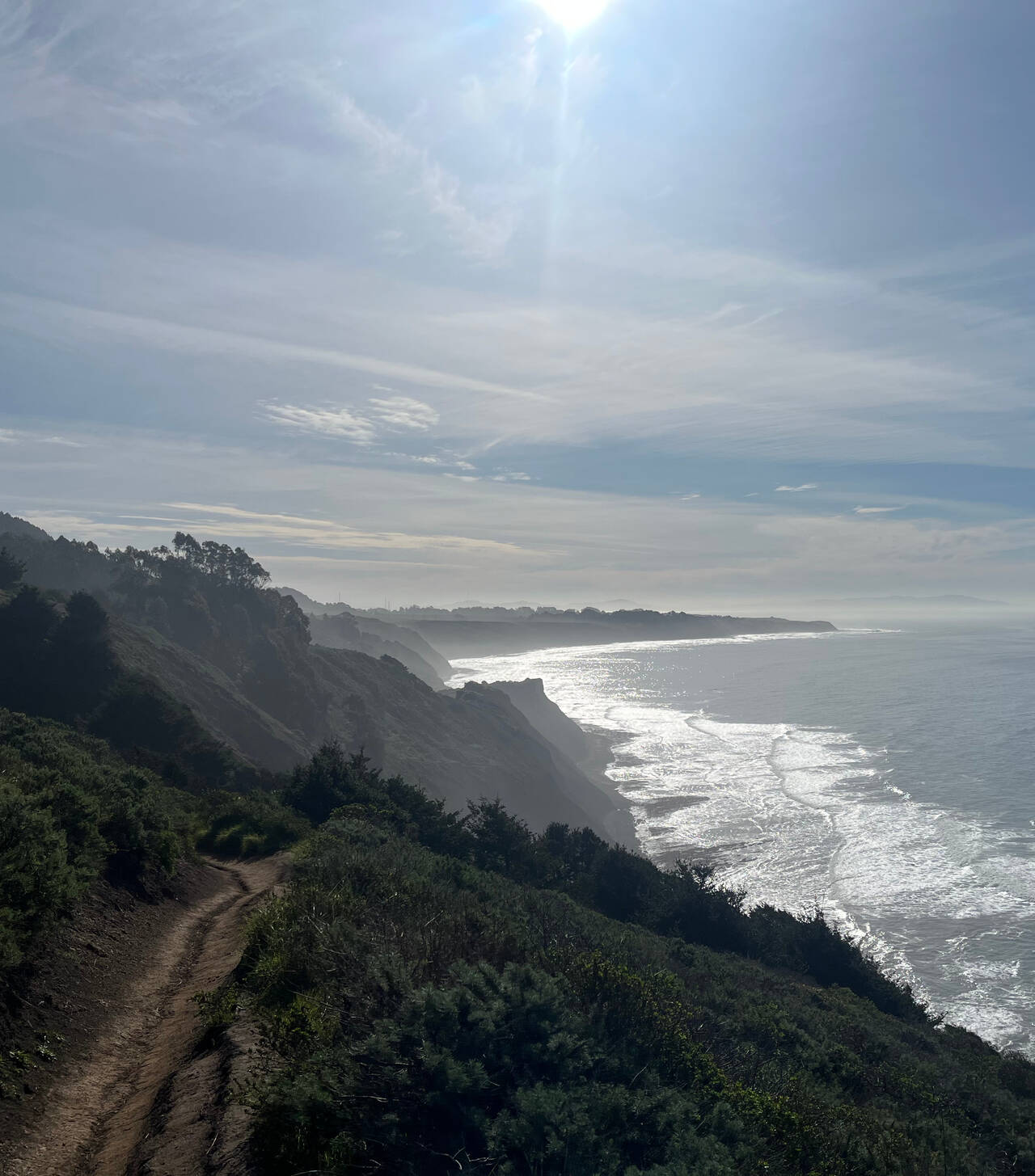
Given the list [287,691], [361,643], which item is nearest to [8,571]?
[287,691]

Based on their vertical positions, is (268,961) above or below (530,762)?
above

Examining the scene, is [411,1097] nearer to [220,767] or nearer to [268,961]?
[268,961]

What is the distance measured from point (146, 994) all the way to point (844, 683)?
125725mm

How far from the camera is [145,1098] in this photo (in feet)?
21.4

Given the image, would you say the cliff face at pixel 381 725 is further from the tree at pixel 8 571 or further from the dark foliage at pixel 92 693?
the tree at pixel 8 571

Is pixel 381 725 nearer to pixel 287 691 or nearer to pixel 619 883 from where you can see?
pixel 287 691

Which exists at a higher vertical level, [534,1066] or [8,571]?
[8,571]

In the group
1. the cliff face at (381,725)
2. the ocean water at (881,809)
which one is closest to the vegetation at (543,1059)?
the ocean water at (881,809)

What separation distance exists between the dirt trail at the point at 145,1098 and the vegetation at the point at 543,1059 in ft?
1.93

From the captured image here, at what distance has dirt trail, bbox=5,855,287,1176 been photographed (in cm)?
549

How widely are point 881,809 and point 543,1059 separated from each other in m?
49.9

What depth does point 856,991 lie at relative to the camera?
774 inches

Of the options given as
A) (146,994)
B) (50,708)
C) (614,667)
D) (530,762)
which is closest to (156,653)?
(50,708)

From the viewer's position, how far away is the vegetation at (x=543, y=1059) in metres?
5.10
